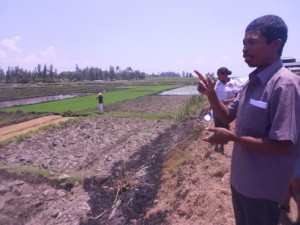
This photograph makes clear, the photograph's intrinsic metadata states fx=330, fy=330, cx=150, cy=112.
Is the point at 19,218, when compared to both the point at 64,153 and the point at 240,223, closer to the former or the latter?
the point at 64,153

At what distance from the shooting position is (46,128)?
15.0 meters

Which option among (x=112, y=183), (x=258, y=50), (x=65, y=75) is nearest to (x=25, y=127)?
(x=112, y=183)

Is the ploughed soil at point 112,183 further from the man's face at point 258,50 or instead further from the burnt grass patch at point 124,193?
the man's face at point 258,50

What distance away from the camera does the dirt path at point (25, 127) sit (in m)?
14.9

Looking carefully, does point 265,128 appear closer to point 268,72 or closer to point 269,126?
point 269,126

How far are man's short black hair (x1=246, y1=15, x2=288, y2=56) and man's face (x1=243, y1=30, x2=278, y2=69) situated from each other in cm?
2

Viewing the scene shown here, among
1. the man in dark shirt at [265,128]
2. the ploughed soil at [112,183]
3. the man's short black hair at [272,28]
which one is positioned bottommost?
the ploughed soil at [112,183]

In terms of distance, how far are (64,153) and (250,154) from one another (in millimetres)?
10351

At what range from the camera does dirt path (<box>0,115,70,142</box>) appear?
49.0 ft

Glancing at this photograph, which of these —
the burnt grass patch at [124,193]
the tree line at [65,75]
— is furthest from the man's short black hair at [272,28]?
the tree line at [65,75]

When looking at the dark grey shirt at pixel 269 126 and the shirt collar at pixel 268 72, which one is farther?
the shirt collar at pixel 268 72

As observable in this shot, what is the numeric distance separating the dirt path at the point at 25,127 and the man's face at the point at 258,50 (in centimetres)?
1375

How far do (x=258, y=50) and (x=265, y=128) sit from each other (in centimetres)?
44

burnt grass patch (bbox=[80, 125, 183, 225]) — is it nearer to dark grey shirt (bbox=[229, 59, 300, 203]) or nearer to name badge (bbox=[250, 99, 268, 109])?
dark grey shirt (bbox=[229, 59, 300, 203])
